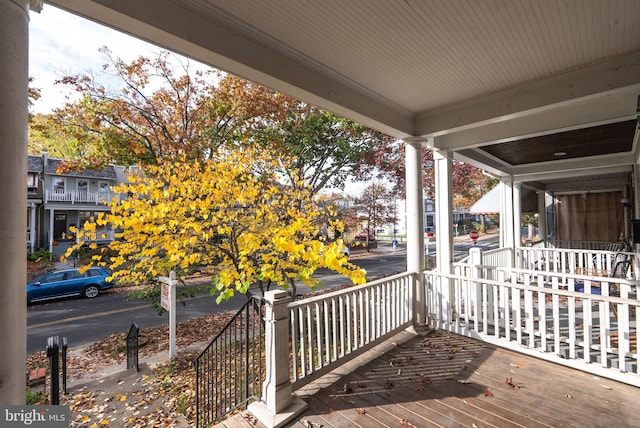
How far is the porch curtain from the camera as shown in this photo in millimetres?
9930

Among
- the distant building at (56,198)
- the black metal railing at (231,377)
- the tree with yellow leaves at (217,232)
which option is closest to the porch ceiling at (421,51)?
the tree with yellow leaves at (217,232)

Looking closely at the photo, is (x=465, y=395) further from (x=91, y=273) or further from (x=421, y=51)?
(x=91, y=273)

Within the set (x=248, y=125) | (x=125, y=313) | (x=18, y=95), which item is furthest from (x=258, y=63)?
(x=125, y=313)

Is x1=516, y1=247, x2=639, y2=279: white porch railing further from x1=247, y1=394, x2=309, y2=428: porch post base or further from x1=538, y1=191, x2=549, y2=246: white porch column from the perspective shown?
x1=247, y1=394, x2=309, y2=428: porch post base

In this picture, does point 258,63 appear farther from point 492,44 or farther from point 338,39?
point 492,44

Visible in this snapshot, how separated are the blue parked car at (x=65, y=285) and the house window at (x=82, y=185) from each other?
11382 millimetres

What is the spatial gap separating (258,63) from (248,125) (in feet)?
17.7

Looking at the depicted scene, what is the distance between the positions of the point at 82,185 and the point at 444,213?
22466 mm

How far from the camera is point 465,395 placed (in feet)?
8.95

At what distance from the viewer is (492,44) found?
8.56 feet

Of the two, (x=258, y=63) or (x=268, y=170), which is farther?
(x=268, y=170)

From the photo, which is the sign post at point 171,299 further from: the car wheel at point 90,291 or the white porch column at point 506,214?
the white porch column at point 506,214

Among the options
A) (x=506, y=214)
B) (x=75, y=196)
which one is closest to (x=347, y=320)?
(x=506, y=214)

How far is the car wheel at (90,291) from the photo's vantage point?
9.87 m
